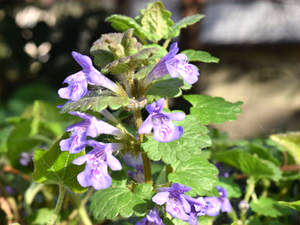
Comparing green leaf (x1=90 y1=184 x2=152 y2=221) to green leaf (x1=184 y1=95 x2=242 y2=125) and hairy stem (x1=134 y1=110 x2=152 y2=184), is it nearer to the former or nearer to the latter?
hairy stem (x1=134 y1=110 x2=152 y2=184)

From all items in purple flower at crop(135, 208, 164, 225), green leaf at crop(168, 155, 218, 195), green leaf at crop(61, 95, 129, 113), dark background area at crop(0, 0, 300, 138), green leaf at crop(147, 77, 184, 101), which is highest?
dark background area at crop(0, 0, 300, 138)

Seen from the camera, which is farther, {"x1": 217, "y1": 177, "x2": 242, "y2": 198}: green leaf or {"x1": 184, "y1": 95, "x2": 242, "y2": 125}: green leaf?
{"x1": 217, "y1": 177, "x2": 242, "y2": 198}: green leaf

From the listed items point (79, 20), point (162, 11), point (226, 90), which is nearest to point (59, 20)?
point (79, 20)

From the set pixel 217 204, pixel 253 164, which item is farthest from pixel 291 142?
pixel 217 204

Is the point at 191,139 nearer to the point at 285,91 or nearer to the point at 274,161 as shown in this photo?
the point at 274,161

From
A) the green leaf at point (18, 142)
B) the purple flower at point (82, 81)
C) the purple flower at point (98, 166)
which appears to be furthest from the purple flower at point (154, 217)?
the green leaf at point (18, 142)

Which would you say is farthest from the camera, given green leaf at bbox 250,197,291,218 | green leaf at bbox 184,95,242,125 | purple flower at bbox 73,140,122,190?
green leaf at bbox 250,197,291,218

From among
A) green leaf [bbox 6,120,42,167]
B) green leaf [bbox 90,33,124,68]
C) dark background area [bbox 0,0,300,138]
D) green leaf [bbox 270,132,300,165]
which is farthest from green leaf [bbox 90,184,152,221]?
dark background area [bbox 0,0,300,138]
